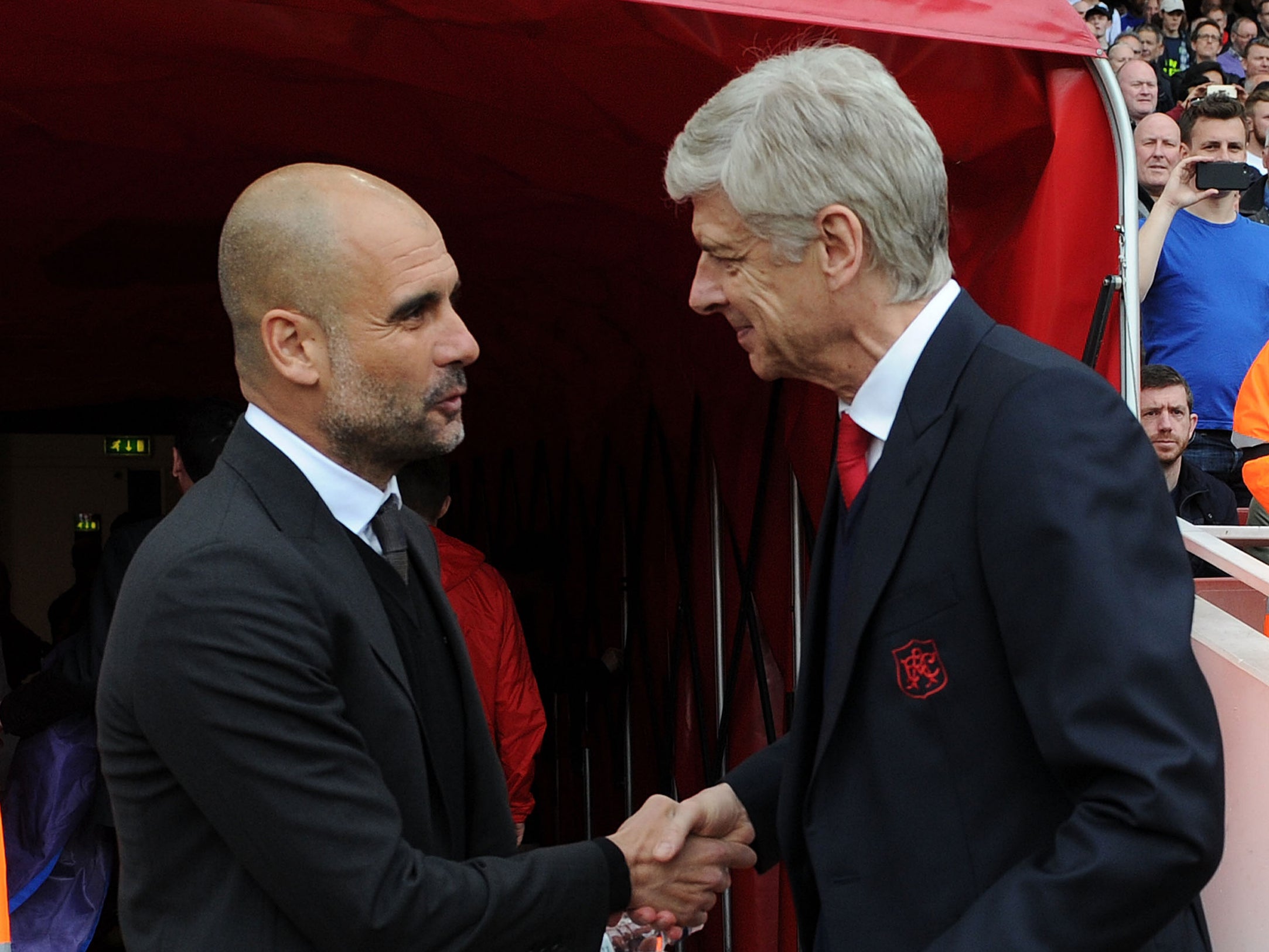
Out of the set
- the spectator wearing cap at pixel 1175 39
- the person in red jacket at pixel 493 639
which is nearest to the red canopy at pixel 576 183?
the person in red jacket at pixel 493 639

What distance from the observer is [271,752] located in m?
1.49

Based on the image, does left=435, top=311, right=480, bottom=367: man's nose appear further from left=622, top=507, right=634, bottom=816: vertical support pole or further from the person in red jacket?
left=622, top=507, right=634, bottom=816: vertical support pole

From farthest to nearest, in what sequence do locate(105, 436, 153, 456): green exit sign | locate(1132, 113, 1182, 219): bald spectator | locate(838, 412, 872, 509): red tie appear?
locate(105, 436, 153, 456): green exit sign
locate(1132, 113, 1182, 219): bald spectator
locate(838, 412, 872, 509): red tie

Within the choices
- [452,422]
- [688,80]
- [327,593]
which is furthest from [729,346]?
[327,593]

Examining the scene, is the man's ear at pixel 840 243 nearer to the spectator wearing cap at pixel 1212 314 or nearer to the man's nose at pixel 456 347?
the man's nose at pixel 456 347

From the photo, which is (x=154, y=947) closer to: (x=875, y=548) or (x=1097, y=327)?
(x=875, y=548)

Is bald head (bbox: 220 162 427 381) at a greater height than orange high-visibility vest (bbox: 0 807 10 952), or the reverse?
bald head (bbox: 220 162 427 381)

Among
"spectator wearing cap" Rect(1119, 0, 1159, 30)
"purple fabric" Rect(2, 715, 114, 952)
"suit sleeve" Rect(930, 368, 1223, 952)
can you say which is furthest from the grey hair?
"spectator wearing cap" Rect(1119, 0, 1159, 30)

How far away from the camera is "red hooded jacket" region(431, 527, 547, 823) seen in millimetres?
4152

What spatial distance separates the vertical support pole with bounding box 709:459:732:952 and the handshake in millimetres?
2208

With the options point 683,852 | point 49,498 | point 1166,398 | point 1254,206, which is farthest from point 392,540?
point 49,498

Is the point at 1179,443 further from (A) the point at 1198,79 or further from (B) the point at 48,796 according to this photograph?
(A) the point at 1198,79

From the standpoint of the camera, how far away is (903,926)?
1.44 metres

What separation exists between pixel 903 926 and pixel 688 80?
1.90m
